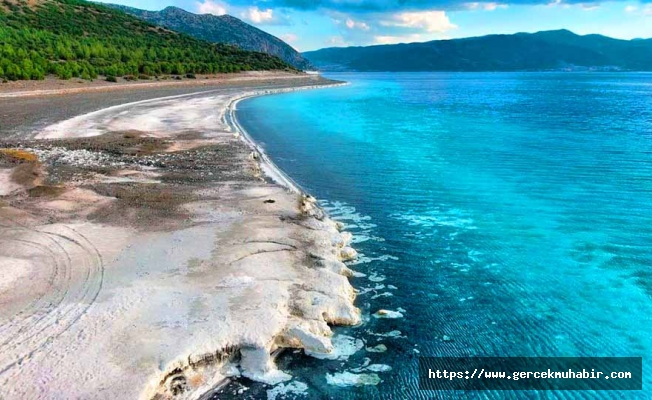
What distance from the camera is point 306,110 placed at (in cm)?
4744

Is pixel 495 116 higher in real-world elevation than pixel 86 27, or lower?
lower

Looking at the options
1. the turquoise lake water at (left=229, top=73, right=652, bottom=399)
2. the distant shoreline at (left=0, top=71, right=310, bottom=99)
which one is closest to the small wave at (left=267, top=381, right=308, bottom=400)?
the turquoise lake water at (left=229, top=73, right=652, bottom=399)

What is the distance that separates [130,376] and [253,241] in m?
4.92

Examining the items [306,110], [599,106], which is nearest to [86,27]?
[306,110]

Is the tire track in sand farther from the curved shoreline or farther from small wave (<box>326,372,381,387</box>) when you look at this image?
the curved shoreline

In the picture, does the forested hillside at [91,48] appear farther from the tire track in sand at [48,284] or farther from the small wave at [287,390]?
the small wave at [287,390]

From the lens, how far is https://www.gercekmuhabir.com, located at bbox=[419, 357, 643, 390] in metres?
7.56

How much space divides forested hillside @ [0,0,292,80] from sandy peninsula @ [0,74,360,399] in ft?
146

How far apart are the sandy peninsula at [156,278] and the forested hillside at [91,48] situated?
44.6m

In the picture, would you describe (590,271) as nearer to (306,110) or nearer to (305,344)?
(305,344)

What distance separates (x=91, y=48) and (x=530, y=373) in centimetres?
7920

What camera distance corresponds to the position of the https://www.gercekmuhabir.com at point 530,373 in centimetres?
→ 756

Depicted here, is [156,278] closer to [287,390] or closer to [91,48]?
[287,390]

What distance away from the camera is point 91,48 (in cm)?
7375
